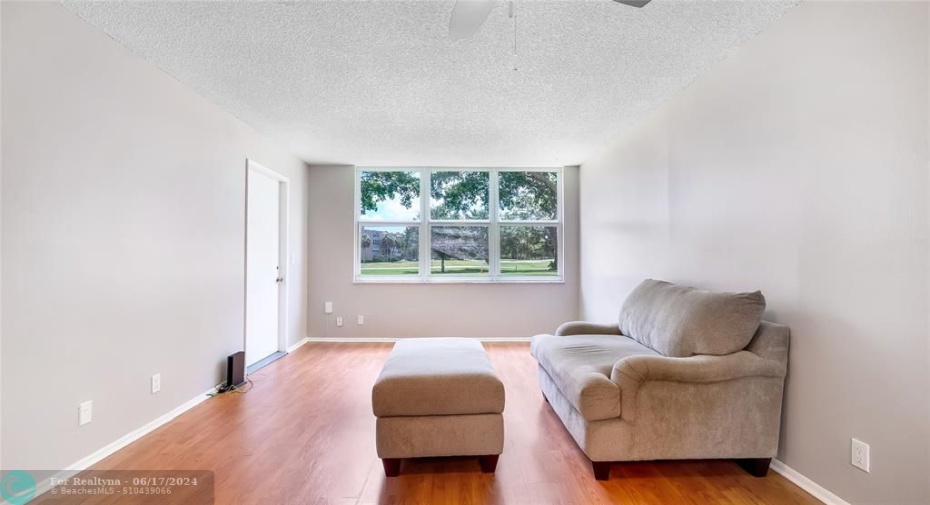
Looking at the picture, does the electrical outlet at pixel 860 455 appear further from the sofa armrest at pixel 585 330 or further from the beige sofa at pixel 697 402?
the sofa armrest at pixel 585 330

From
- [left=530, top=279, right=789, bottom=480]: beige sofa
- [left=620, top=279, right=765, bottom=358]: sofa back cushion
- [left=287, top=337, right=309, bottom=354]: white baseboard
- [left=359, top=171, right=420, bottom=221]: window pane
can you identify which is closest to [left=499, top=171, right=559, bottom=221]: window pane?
[left=359, top=171, right=420, bottom=221]: window pane

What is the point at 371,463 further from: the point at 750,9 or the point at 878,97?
the point at 750,9

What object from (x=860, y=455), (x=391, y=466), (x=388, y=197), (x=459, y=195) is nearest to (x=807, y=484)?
(x=860, y=455)

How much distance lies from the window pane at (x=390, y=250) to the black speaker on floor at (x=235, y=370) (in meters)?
1.97

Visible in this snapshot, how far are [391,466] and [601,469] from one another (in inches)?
41.9

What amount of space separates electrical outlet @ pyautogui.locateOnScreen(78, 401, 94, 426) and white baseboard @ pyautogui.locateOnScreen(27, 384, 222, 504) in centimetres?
19

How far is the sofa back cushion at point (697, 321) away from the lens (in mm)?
1829

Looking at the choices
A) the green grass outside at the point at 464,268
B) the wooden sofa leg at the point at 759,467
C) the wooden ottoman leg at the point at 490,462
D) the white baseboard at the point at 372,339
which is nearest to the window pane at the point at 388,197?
the green grass outside at the point at 464,268

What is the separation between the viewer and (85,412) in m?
1.90

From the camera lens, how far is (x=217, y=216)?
2.98 metres

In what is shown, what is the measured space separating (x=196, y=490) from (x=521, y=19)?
2.86 metres

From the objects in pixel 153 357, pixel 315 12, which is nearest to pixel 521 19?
pixel 315 12

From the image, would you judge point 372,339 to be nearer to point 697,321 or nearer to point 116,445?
point 116,445

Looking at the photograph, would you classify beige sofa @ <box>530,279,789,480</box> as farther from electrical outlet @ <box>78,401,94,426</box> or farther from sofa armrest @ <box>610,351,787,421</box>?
electrical outlet @ <box>78,401,94,426</box>
